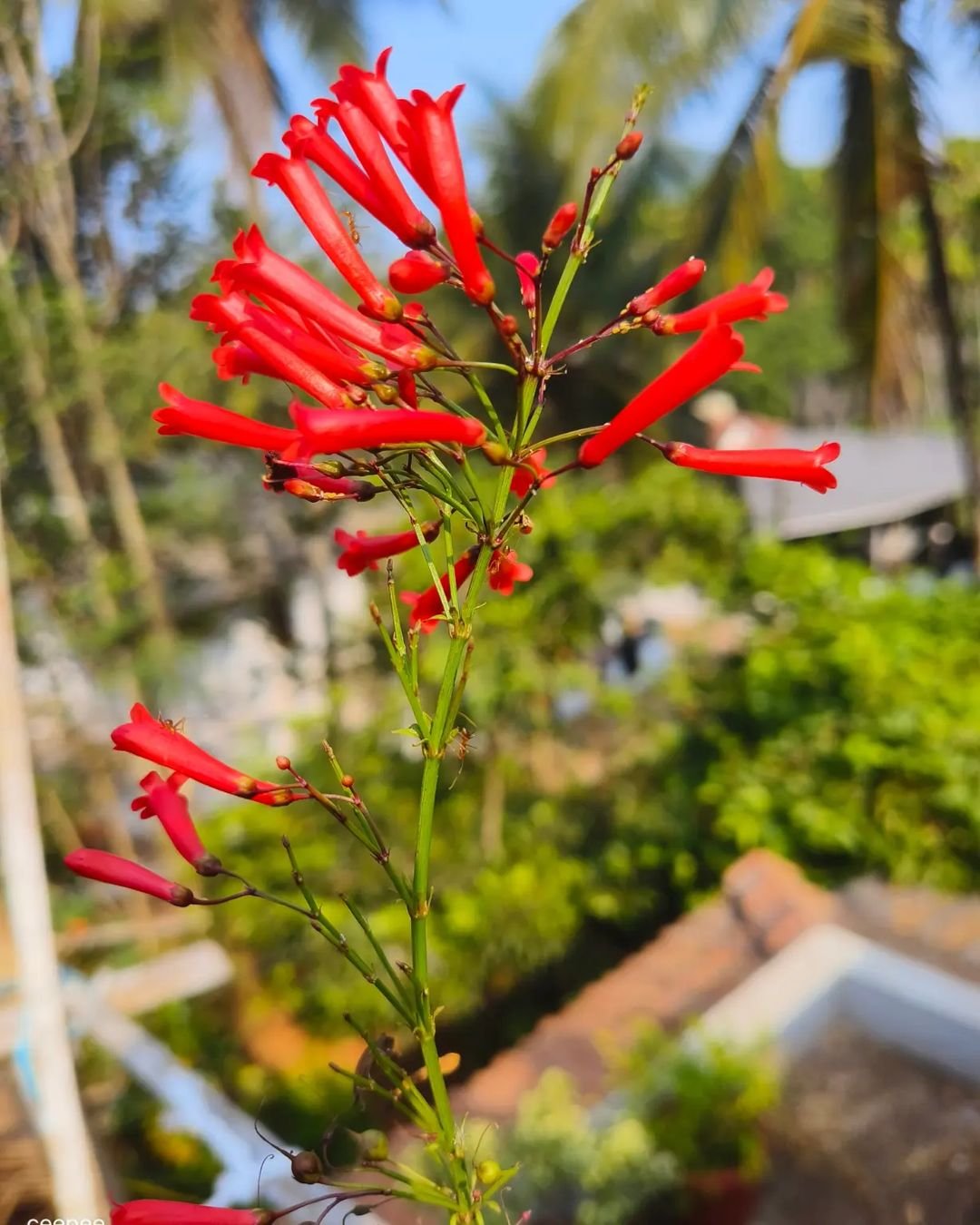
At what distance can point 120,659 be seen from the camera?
16.3 ft

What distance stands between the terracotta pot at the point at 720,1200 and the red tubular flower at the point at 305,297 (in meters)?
2.54

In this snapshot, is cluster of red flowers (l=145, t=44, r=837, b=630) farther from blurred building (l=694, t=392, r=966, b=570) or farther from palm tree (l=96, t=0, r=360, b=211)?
blurred building (l=694, t=392, r=966, b=570)

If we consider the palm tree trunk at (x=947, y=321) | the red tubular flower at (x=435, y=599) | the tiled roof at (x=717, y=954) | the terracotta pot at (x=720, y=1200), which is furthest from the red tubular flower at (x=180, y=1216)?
the palm tree trunk at (x=947, y=321)

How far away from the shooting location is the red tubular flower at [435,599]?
0.83 m

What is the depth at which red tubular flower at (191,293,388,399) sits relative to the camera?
74 cm

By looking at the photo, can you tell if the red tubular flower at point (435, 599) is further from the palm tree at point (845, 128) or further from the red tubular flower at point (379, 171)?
the palm tree at point (845, 128)

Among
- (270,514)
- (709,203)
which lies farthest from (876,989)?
(270,514)

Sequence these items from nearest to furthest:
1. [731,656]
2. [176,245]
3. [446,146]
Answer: [446,146] → [731,656] → [176,245]

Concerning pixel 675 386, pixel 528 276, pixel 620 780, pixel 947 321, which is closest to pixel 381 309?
pixel 528 276

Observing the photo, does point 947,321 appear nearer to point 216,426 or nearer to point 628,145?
point 628,145

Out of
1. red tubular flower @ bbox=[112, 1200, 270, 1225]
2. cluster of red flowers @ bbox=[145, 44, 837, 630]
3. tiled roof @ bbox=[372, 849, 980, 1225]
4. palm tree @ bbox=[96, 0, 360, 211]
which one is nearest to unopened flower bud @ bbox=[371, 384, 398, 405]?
cluster of red flowers @ bbox=[145, 44, 837, 630]

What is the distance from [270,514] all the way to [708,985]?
5387 mm

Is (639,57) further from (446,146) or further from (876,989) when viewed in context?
(446,146)

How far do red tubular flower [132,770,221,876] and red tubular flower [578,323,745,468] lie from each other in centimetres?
49
